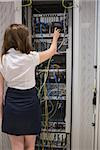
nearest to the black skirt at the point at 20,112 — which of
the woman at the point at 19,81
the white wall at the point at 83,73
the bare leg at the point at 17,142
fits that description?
the woman at the point at 19,81

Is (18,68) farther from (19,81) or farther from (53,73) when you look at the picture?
(53,73)

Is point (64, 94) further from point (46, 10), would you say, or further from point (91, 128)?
point (46, 10)

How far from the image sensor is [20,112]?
1.85 meters

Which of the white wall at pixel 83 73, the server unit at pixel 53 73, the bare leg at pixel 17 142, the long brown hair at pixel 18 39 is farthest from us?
the server unit at pixel 53 73

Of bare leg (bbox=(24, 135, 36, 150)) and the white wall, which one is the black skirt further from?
the white wall

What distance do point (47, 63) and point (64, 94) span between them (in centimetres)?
33

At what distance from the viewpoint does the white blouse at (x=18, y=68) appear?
1.81 m

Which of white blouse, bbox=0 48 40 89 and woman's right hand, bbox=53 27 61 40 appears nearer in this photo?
white blouse, bbox=0 48 40 89

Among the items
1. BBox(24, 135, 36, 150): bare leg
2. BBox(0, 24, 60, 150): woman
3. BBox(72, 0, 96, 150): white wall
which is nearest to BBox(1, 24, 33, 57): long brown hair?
BBox(0, 24, 60, 150): woman

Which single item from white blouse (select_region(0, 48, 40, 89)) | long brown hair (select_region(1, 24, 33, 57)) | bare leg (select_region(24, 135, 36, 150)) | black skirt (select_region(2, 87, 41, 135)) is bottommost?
bare leg (select_region(24, 135, 36, 150))

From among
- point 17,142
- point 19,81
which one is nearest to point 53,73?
point 19,81

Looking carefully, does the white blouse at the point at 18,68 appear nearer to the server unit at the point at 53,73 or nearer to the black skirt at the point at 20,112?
the black skirt at the point at 20,112

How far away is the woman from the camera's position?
181 centimetres

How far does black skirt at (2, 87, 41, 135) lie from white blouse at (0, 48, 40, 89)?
58 mm
